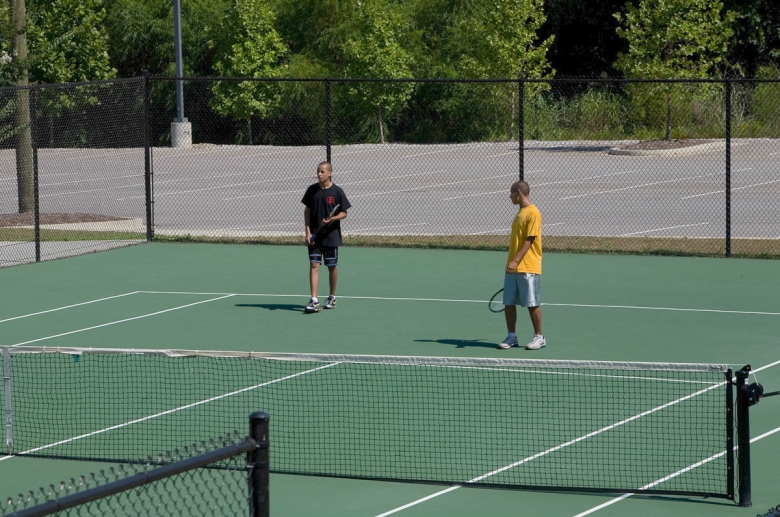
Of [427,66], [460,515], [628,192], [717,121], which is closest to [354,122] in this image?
[427,66]

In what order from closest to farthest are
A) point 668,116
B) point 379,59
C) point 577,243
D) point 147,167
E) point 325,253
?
point 325,253, point 577,243, point 147,167, point 668,116, point 379,59

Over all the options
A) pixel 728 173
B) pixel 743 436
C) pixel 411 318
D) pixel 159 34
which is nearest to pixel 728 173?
pixel 728 173

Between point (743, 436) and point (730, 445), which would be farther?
point (730, 445)

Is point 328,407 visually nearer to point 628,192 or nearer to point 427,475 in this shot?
point 427,475

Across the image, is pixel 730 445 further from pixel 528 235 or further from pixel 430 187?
pixel 430 187

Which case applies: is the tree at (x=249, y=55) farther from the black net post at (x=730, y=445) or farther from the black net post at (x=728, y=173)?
the black net post at (x=730, y=445)

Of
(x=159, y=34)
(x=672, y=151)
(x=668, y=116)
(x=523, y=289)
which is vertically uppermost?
(x=159, y=34)

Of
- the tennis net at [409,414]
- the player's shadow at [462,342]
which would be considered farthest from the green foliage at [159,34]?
the tennis net at [409,414]

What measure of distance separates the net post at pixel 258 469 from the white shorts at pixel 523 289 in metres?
7.78

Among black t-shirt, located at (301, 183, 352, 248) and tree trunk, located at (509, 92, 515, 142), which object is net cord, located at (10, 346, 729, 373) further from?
tree trunk, located at (509, 92, 515, 142)

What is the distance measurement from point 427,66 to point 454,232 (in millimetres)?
23976

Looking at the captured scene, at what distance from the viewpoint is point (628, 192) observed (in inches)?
1110

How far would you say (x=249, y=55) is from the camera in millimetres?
43656

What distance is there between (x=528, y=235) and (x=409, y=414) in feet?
9.49
